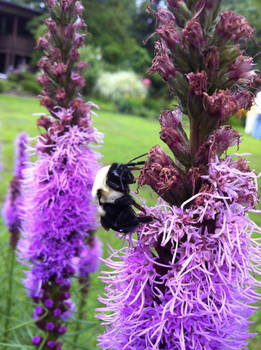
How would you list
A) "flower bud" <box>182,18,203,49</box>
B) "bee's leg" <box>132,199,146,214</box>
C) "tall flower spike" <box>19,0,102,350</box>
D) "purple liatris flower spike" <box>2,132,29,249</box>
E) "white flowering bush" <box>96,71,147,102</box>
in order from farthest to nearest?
"white flowering bush" <box>96,71,147,102</box> < "purple liatris flower spike" <box>2,132,29,249</box> < "tall flower spike" <box>19,0,102,350</box> < "bee's leg" <box>132,199,146,214</box> < "flower bud" <box>182,18,203,49</box>

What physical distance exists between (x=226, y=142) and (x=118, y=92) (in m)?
21.2

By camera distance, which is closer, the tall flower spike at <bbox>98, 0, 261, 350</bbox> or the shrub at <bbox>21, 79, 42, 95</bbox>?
the tall flower spike at <bbox>98, 0, 261, 350</bbox>

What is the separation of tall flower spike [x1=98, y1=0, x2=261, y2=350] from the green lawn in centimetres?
18

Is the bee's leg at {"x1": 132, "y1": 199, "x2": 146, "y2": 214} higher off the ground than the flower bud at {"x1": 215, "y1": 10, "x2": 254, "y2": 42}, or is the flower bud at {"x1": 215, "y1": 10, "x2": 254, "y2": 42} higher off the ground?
the flower bud at {"x1": 215, "y1": 10, "x2": 254, "y2": 42}

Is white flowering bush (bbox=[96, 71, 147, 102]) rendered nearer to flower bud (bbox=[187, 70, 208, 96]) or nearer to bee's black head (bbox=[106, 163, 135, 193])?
bee's black head (bbox=[106, 163, 135, 193])

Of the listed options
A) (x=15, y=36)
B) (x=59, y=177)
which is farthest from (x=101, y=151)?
(x=15, y=36)

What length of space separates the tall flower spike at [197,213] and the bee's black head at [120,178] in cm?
23

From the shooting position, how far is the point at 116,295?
5.02 ft

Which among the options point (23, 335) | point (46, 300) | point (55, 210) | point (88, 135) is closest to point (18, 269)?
point (23, 335)

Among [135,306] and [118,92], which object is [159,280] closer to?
[135,306]

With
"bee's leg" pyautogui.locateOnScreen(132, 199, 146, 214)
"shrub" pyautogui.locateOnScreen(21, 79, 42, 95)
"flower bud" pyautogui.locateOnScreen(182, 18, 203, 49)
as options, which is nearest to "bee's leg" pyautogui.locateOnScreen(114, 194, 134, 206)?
"bee's leg" pyautogui.locateOnScreen(132, 199, 146, 214)

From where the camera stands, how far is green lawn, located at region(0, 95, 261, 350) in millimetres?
1963

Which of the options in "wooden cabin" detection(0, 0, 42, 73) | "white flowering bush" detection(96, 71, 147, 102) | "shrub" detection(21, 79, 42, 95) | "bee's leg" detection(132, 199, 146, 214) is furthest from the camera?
"wooden cabin" detection(0, 0, 42, 73)

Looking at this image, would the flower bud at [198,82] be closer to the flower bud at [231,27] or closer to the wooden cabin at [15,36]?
the flower bud at [231,27]
